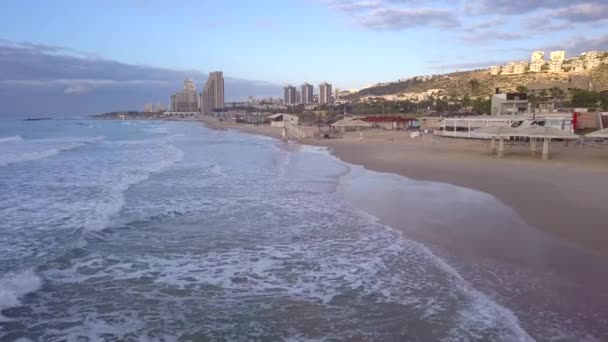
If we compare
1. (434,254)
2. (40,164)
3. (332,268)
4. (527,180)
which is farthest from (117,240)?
(40,164)

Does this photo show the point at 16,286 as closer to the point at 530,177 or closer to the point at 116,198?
the point at 116,198

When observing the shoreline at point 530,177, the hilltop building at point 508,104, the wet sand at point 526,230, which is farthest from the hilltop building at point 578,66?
the wet sand at point 526,230

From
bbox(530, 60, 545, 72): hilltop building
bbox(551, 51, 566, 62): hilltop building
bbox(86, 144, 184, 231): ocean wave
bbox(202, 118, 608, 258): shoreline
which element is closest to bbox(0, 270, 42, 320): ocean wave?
bbox(86, 144, 184, 231): ocean wave

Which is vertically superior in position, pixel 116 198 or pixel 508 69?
pixel 508 69

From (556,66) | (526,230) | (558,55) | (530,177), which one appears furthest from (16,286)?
(558,55)

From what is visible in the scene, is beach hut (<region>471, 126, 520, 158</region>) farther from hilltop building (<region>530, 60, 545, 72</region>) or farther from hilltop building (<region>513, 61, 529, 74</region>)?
hilltop building (<region>513, 61, 529, 74</region>)

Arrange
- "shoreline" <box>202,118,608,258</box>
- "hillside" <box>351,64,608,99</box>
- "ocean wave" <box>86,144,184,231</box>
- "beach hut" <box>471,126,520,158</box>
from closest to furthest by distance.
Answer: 1. "shoreline" <box>202,118,608,258</box>
2. "ocean wave" <box>86,144,184,231</box>
3. "beach hut" <box>471,126,520,158</box>
4. "hillside" <box>351,64,608,99</box>
